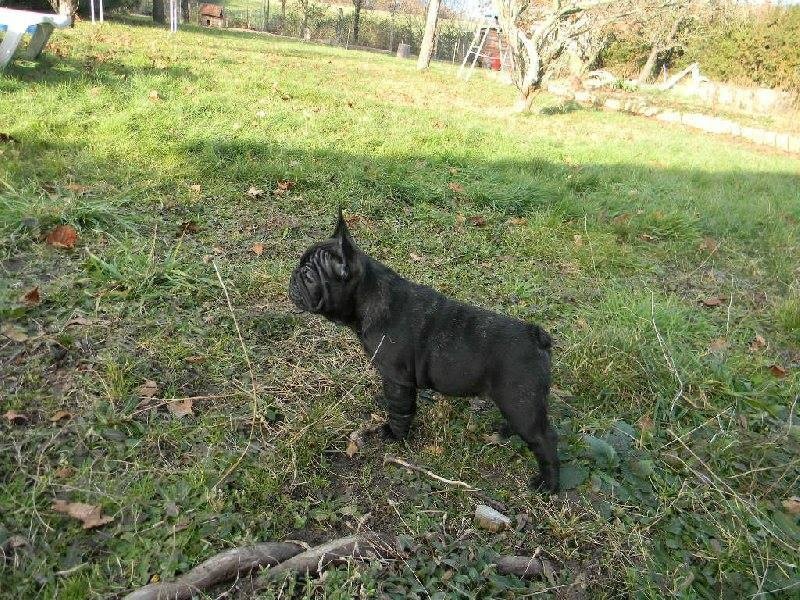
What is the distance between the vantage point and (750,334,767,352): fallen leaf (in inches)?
180

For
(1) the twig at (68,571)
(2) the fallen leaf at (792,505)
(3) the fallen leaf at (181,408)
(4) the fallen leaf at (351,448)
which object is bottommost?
(4) the fallen leaf at (351,448)

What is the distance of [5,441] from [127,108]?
540cm

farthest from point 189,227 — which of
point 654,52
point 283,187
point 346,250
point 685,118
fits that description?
point 654,52

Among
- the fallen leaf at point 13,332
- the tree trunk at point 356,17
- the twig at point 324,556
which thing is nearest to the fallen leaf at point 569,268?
the twig at point 324,556

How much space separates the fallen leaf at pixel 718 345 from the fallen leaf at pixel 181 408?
3772mm

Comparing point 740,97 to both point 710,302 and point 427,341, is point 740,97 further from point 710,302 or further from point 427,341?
point 427,341

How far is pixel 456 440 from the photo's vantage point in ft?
10.4

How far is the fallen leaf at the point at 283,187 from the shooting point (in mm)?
5775

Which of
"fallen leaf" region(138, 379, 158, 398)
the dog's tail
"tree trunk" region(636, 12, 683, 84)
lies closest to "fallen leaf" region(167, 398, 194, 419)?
"fallen leaf" region(138, 379, 158, 398)

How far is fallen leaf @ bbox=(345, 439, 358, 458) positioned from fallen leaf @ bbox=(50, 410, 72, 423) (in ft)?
4.73

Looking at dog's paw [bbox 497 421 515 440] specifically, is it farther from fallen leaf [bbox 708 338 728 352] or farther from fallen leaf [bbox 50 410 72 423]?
fallen leaf [bbox 50 410 72 423]

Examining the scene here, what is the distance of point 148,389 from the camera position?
3.07m

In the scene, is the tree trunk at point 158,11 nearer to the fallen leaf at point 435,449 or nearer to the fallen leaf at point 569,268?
the fallen leaf at point 569,268

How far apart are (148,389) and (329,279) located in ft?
3.99
